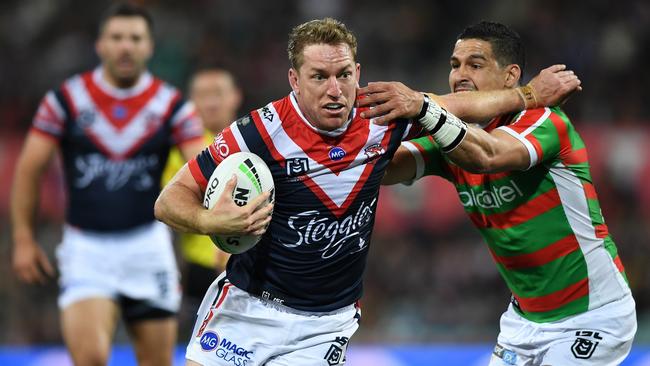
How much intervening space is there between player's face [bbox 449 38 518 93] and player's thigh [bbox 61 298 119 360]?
2.77 metres

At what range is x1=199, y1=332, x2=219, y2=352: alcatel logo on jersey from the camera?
15.8 feet

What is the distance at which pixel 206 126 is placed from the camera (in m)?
8.08

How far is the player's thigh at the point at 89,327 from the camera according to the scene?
6367 millimetres

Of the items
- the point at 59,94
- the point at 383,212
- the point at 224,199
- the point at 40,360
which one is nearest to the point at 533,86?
the point at 224,199

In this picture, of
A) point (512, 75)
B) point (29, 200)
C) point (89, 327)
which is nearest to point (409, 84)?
point (29, 200)

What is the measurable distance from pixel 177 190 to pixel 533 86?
185cm

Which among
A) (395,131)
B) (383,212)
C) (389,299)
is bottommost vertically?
(389,299)

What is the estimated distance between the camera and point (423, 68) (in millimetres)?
13648

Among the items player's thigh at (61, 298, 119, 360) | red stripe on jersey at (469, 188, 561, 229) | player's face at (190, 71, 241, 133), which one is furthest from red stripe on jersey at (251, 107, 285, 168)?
player's face at (190, 71, 241, 133)

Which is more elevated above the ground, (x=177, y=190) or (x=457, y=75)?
(x=457, y=75)

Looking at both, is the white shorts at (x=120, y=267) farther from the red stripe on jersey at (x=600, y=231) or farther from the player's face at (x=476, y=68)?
the red stripe on jersey at (x=600, y=231)

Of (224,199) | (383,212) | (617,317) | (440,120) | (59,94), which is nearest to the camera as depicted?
(224,199)

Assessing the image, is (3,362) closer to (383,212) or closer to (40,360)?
(40,360)

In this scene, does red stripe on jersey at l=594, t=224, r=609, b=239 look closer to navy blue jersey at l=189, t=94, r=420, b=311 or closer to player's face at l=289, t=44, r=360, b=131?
navy blue jersey at l=189, t=94, r=420, b=311
